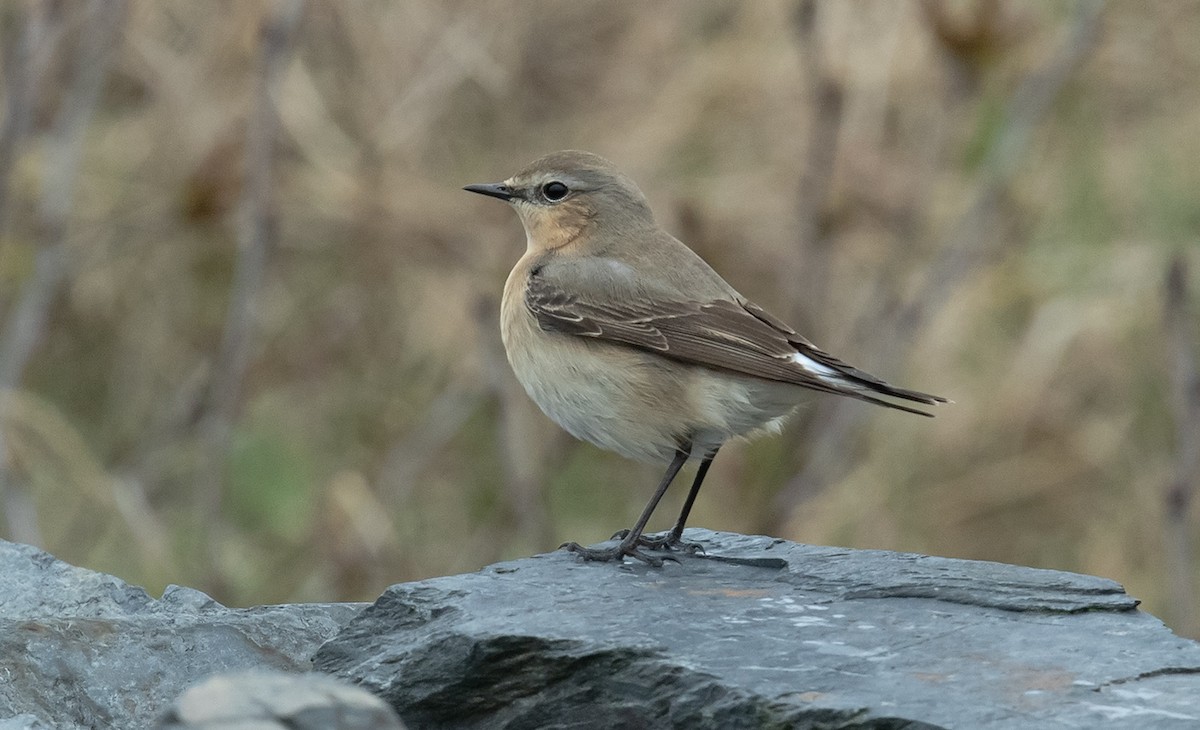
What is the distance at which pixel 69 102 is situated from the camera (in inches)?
308

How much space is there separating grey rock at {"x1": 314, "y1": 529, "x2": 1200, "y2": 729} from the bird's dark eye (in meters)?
1.96

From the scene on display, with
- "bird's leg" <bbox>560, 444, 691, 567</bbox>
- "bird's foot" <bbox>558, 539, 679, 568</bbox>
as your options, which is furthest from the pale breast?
"bird's foot" <bbox>558, 539, 679, 568</bbox>

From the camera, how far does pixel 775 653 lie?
421cm

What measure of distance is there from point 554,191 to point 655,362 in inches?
Answer: 45.6

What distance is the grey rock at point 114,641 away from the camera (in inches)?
172

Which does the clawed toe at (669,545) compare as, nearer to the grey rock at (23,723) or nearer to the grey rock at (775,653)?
the grey rock at (775,653)

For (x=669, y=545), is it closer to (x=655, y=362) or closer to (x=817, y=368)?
(x=655, y=362)

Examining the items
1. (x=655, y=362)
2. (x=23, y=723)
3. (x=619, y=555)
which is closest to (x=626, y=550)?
(x=619, y=555)

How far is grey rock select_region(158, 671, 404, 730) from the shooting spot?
306cm

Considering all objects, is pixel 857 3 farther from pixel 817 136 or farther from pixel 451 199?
pixel 451 199

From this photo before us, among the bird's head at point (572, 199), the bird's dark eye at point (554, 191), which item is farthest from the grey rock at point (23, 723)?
the bird's dark eye at point (554, 191)

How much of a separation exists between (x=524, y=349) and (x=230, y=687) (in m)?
2.93

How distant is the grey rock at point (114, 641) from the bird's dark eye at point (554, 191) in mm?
1982

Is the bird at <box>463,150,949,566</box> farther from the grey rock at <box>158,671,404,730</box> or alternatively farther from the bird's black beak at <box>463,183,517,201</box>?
the grey rock at <box>158,671,404,730</box>
